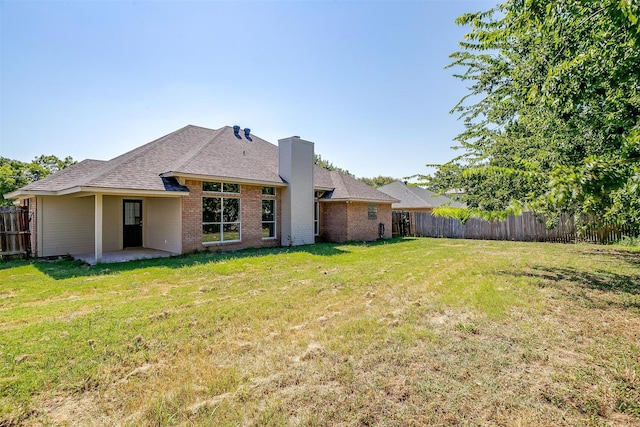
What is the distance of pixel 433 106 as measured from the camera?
1221 centimetres

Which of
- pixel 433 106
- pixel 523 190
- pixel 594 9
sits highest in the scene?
pixel 433 106

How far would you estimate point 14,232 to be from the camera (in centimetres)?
1077

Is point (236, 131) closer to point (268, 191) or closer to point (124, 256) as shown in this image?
point (268, 191)

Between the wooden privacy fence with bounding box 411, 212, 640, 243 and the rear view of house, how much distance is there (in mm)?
6034

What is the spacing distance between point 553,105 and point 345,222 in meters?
13.1

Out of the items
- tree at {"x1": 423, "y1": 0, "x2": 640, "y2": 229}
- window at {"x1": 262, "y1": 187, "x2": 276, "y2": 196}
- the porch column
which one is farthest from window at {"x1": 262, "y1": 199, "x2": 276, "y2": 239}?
tree at {"x1": 423, "y1": 0, "x2": 640, "y2": 229}

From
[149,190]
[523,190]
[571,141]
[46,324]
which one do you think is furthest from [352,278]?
[149,190]

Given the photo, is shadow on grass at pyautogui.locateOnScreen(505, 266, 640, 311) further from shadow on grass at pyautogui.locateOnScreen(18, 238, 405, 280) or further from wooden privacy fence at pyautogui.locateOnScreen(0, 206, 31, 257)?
wooden privacy fence at pyautogui.locateOnScreen(0, 206, 31, 257)

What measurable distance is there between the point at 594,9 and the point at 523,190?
90.7 inches

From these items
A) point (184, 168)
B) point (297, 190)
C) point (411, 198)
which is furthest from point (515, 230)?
point (184, 168)

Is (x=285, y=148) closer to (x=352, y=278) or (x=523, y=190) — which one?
(x=352, y=278)

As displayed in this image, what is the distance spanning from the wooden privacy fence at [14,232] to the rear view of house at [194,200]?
0.85 feet

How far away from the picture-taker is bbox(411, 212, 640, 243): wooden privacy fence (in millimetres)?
15383

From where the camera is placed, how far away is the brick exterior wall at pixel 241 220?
37.4 ft
